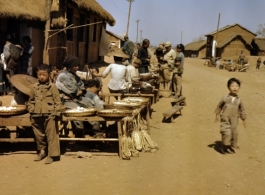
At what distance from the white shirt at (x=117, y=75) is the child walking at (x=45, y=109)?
241cm

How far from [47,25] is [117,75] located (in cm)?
534

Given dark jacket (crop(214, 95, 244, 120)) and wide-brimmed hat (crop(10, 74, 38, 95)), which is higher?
wide-brimmed hat (crop(10, 74, 38, 95))

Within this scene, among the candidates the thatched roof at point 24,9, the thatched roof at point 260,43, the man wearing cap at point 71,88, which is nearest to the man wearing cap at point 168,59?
the thatched roof at point 24,9

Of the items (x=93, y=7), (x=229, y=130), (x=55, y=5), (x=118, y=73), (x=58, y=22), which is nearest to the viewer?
(x=229, y=130)

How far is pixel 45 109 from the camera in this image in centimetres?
493

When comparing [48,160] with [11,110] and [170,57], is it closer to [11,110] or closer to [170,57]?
[11,110]

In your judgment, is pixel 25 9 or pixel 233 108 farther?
pixel 25 9

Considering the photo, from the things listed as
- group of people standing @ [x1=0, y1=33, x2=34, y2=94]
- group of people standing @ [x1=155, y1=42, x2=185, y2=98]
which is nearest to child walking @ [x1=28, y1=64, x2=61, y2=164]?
group of people standing @ [x1=0, y1=33, x2=34, y2=94]

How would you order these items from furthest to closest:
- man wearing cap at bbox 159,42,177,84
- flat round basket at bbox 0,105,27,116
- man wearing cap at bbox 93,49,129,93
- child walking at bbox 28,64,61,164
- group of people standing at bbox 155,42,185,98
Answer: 1. man wearing cap at bbox 159,42,177,84
2. group of people standing at bbox 155,42,185,98
3. man wearing cap at bbox 93,49,129,93
4. flat round basket at bbox 0,105,27,116
5. child walking at bbox 28,64,61,164

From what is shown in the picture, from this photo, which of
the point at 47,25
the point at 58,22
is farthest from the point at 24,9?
the point at 58,22

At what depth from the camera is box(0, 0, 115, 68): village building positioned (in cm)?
1075

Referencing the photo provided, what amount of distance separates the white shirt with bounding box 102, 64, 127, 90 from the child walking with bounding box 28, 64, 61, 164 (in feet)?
7.91

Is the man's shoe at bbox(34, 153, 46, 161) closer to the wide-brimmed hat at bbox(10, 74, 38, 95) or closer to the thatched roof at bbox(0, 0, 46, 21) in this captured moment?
the wide-brimmed hat at bbox(10, 74, 38, 95)

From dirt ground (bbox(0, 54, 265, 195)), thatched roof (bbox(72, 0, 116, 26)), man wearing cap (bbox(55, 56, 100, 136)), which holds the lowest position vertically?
dirt ground (bbox(0, 54, 265, 195))
